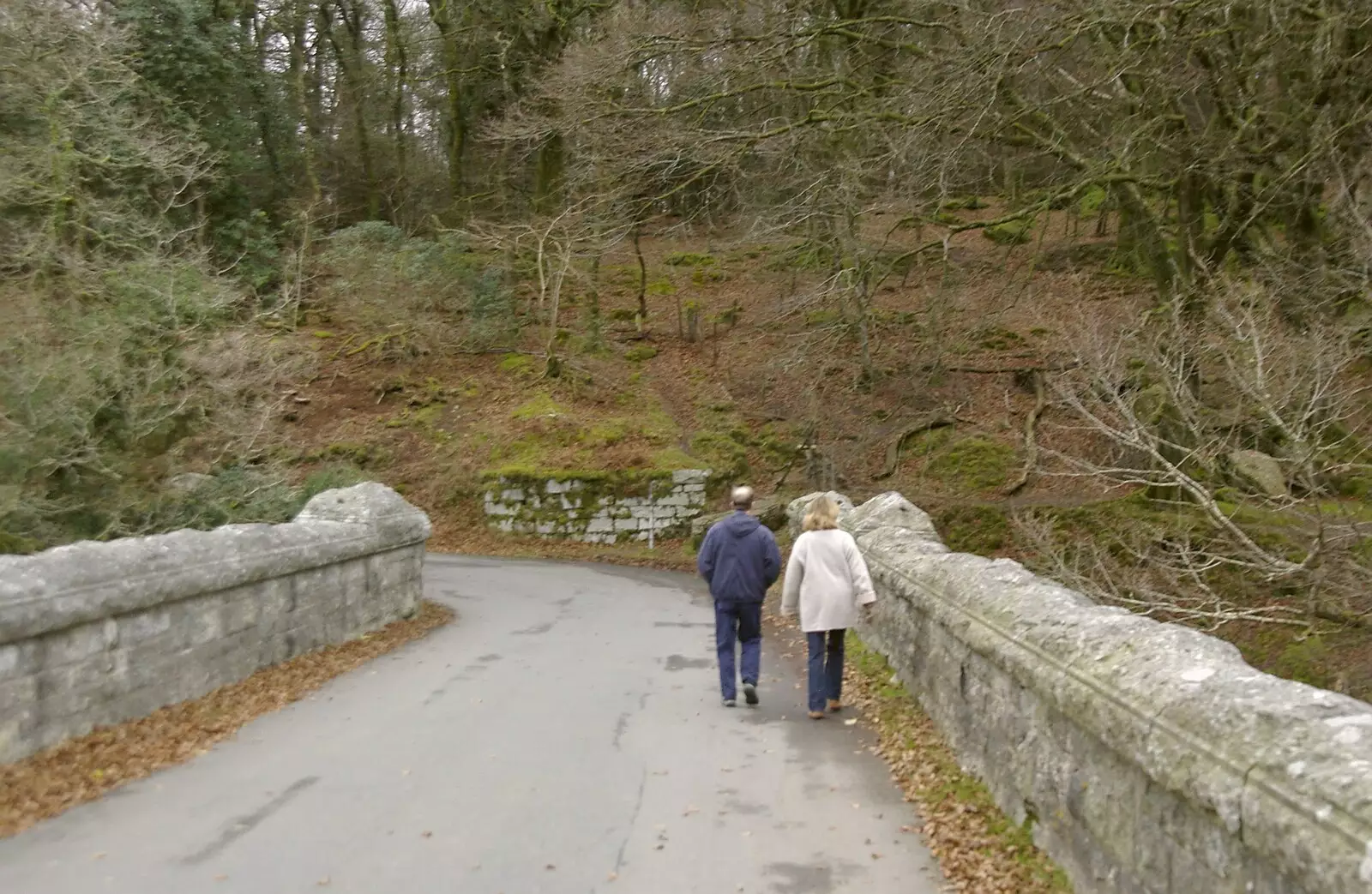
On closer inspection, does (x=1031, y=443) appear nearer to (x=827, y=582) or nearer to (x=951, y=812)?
(x=827, y=582)

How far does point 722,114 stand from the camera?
2030cm

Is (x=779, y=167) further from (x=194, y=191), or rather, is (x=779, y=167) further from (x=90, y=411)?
(x=194, y=191)

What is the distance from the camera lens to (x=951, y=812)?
564cm

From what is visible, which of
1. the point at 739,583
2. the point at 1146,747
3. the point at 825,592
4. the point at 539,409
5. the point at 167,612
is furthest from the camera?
the point at 539,409

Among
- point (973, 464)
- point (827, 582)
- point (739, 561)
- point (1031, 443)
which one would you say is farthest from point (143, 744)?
point (973, 464)

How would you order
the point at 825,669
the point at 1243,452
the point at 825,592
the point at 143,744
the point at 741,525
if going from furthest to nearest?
the point at 1243,452
the point at 741,525
the point at 825,669
the point at 825,592
the point at 143,744

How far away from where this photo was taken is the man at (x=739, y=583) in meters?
8.15

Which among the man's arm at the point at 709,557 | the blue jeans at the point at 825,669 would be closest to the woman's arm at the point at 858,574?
the blue jeans at the point at 825,669

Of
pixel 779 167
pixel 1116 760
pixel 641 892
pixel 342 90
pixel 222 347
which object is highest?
pixel 342 90

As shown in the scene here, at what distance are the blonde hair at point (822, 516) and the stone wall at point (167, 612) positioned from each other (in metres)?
4.23

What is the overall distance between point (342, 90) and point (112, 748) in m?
32.0

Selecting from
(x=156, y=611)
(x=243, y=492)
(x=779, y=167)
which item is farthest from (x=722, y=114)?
(x=156, y=611)

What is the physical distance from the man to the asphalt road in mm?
296

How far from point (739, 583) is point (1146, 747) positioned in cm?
457
